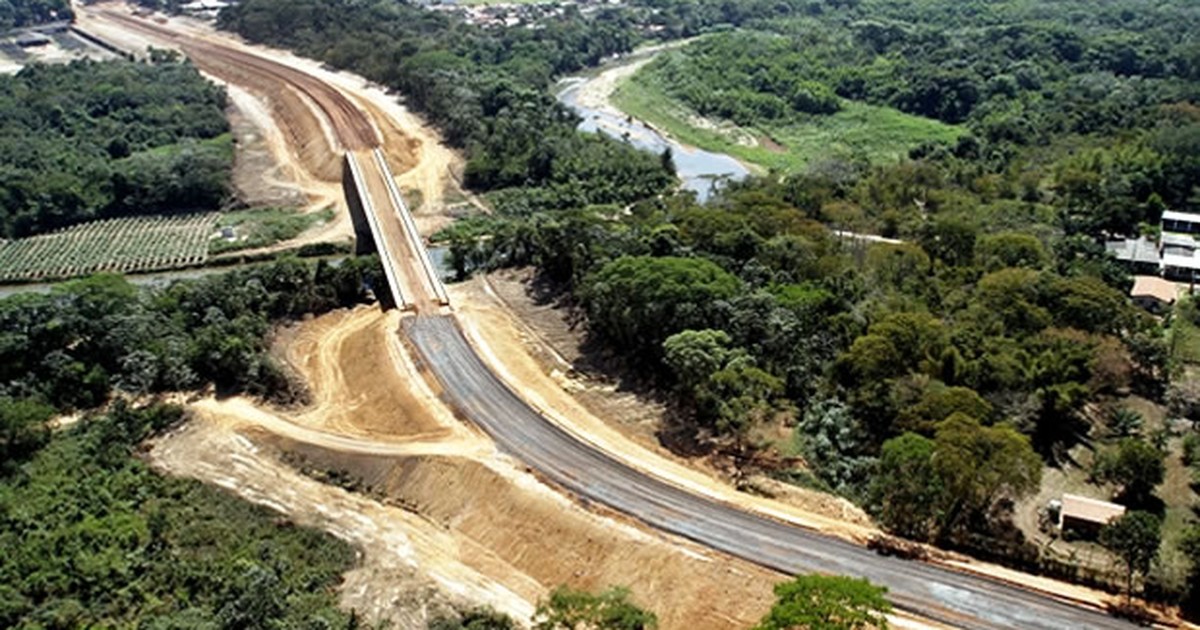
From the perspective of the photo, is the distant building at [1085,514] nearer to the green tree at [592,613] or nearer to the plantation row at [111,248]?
the green tree at [592,613]

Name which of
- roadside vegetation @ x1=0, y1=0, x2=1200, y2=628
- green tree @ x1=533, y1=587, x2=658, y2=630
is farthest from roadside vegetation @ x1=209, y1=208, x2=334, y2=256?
green tree @ x1=533, y1=587, x2=658, y2=630

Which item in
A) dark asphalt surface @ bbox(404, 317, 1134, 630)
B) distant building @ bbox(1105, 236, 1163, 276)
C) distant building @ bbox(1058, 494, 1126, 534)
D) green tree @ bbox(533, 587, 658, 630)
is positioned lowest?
distant building @ bbox(1105, 236, 1163, 276)

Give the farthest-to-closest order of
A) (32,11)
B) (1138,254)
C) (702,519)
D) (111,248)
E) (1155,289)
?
(32,11) < (111,248) < (1138,254) < (1155,289) < (702,519)

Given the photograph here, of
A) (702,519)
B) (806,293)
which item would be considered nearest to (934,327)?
(806,293)

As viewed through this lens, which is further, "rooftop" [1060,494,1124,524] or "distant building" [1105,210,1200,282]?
"distant building" [1105,210,1200,282]

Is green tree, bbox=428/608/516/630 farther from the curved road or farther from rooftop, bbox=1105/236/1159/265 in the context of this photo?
rooftop, bbox=1105/236/1159/265

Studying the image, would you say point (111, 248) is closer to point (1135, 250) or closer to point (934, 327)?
point (934, 327)

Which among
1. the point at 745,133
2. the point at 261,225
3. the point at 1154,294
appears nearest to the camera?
the point at 1154,294
